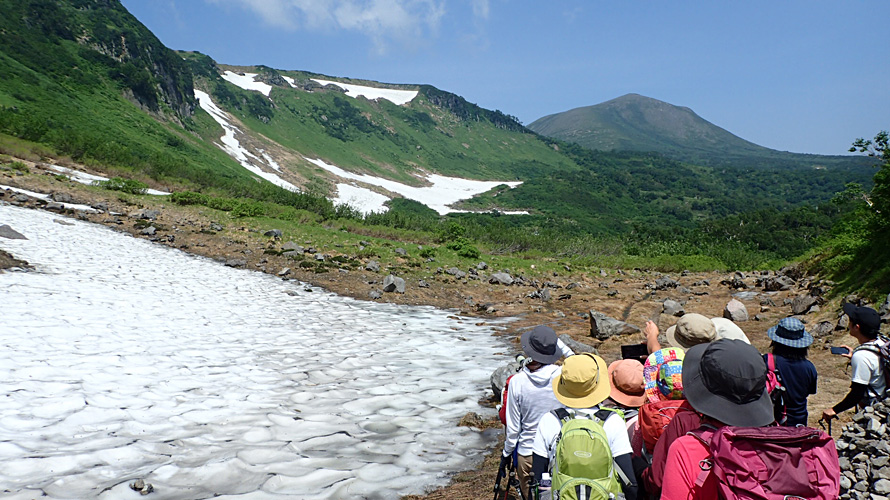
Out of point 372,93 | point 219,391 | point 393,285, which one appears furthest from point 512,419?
point 372,93

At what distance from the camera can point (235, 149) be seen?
87.6 meters

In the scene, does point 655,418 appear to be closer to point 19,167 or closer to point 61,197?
point 61,197

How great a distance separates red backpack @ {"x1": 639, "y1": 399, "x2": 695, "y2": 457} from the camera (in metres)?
3.08

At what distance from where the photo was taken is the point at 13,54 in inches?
2120

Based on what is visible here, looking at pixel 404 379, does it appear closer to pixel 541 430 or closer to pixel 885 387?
pixel 541 430

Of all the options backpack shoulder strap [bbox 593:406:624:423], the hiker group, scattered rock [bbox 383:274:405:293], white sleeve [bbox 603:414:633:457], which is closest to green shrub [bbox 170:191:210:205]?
scattered rock [bbox 383:274:405:293]

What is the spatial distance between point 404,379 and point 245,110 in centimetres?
12504

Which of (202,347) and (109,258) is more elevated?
(109,258)

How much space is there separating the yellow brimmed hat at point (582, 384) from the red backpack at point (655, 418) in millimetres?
293

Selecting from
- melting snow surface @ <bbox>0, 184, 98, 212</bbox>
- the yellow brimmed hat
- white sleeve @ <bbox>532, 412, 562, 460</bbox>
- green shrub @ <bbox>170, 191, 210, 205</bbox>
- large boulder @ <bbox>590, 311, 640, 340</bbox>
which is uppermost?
green shrub @ <bbox>170, 191, 210, 205</bbox>

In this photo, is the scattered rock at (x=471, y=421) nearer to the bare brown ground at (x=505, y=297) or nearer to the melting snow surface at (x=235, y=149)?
the bare brown ground at (x=505, y=297)

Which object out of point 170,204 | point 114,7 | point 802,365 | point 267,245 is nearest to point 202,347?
point 802,365

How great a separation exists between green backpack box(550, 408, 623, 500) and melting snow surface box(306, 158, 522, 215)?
283ft

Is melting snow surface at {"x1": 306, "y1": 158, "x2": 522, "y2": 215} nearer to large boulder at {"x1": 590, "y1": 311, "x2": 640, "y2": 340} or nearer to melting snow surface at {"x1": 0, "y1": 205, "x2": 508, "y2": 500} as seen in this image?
melting snow surface at {"x1": 0, "y1": 205, "x2": 508, "y2": 500}
